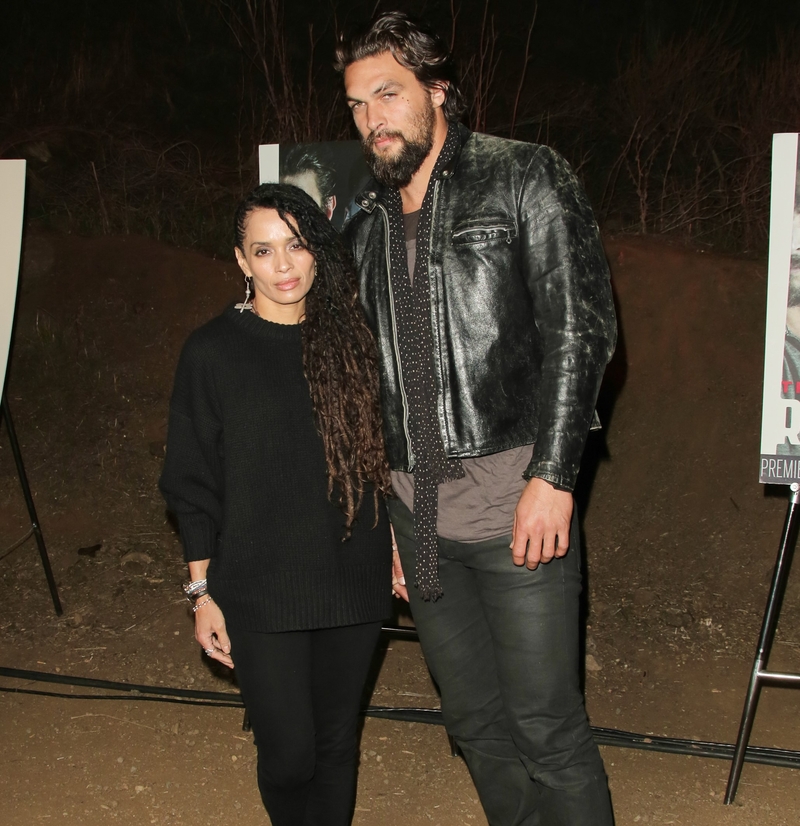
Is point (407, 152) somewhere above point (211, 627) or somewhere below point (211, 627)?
above

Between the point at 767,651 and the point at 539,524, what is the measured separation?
1322 mm

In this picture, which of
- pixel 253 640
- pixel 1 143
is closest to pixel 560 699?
pixel 253 640

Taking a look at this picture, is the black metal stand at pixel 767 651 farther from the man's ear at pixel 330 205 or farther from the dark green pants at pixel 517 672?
the man's ear at pixel 330 205

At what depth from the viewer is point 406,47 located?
190 cm

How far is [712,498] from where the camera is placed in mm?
4207

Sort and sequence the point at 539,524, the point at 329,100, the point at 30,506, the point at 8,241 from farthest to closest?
1. the point at 329,100
2. the point at 30,506
3. the point at 8,241
4. the point at 539,524

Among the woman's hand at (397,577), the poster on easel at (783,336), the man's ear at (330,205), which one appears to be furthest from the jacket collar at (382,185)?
the poster on easel at (783,336)

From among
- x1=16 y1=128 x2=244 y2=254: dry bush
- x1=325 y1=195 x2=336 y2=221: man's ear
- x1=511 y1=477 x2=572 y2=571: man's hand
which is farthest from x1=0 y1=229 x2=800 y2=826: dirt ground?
x1=325 y1=195 x2=336 y2=221: man's ear

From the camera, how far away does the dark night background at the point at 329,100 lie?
5316mm

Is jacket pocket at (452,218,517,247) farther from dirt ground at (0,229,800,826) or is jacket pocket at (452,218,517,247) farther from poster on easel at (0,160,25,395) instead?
poster on easel at (0,160,25,395)

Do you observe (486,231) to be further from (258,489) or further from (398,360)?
(258,489)

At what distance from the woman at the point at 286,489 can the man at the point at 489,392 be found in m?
0.12

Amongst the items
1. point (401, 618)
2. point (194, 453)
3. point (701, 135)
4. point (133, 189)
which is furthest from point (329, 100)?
point (194, 453)

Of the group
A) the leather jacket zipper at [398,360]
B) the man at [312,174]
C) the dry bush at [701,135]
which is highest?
the dry bush at [701,135]
